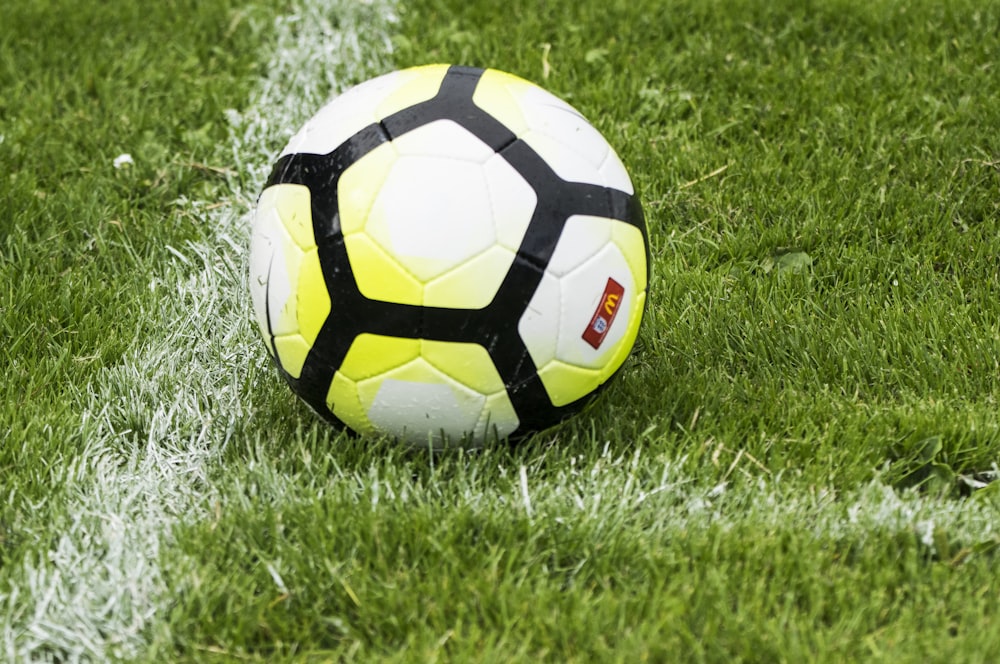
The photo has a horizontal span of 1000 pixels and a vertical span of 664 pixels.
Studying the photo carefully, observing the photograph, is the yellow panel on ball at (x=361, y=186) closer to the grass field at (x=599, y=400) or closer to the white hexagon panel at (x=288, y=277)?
the white hexagon panel at (x=288, y=277)

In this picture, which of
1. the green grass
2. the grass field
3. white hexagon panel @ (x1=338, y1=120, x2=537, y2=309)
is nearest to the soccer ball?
white hexagon panel @ (x1=338, y1=120, x2=537, y2=309)

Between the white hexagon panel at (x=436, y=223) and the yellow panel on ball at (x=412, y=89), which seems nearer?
the white hexagon panel at (x=436, y=223)

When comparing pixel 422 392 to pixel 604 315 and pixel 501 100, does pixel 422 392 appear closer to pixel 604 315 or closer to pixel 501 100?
pixel 604 315

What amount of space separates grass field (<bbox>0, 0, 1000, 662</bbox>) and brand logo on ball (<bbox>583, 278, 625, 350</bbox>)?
335 mm

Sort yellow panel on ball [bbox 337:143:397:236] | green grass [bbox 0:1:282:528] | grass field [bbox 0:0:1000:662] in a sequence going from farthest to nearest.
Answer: green grass [bbox 0:1:282:528] → yellow panel on ball [bbox 337:143:397:236] → grass field [bbox 0:0:1000:662]

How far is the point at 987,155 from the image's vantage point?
382 centimetres

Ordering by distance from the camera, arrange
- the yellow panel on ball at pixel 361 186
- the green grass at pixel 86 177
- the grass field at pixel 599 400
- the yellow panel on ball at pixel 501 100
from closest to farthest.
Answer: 1. the grass field at pixel 599 400
2. the yellow panel on ball at pixel 361 186
3. the yellow panel on ball at pixel 501 100
4. the green grass at pixel 86 177

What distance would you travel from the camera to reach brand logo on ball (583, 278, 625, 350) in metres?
2.35

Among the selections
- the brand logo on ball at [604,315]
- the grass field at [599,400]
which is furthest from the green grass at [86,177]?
the brand logo on ball at [604,315]

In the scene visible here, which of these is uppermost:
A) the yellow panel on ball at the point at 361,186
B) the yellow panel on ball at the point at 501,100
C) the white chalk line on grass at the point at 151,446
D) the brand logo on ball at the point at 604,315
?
the yellow panel on ball at the point at 501,100

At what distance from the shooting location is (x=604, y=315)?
237cm

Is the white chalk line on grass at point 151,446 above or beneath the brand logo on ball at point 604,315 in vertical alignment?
beneath

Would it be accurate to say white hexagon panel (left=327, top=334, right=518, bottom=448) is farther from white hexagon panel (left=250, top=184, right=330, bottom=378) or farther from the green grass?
the green grass

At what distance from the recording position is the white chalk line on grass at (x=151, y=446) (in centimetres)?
218
